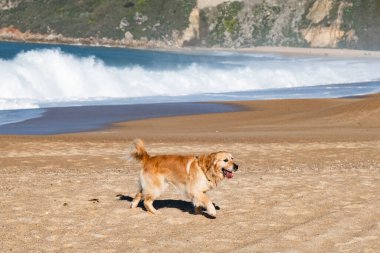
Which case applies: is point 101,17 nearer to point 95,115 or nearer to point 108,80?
point 108,80

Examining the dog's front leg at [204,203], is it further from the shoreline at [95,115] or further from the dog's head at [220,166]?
the shoreline at [95,115]

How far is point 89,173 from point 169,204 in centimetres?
390

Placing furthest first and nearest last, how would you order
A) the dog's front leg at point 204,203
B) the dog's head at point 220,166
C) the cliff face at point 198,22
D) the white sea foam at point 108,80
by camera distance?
the cliff face at point 198,22
the white sea foam at point 108,80
the dog's front leg at point 204,203
the dog's head at point 220,166

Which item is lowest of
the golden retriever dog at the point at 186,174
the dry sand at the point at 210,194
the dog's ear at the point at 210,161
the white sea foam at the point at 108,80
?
the white sea foam at the point at 108,80

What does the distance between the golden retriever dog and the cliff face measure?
369 feet

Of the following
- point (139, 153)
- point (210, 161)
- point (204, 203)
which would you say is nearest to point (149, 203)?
point (139, 153)

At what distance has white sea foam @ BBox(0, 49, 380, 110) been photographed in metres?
40.1

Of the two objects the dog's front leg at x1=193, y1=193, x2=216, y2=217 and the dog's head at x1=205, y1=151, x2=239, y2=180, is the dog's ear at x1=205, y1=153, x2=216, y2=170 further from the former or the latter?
the dog's front leg at x1=193, y1=193, x2=216, y2=217

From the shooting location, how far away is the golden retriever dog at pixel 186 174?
34.4 ft

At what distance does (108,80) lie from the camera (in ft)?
154

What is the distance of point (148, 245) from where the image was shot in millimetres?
9445

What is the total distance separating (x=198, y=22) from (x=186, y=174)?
125072 millimetres

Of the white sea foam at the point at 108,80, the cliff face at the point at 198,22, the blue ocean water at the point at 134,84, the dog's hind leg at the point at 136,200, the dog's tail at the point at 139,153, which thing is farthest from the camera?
the cliff face at the point at 198,22

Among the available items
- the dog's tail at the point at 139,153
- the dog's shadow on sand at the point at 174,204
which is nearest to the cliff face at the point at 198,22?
the dog's shadow on sand at the point at 174,204
